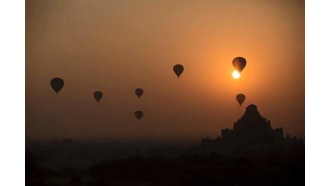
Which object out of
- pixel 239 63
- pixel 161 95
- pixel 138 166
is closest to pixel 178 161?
pixel 138 166

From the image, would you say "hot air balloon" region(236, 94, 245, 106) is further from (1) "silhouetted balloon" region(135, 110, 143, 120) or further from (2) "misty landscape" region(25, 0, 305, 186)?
(1) "silhouetted balloon" region(135, 110, 143, 120)

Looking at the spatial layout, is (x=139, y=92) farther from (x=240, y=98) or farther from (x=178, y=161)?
(x=240, y=98)

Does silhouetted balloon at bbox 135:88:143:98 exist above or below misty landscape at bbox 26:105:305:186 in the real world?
above

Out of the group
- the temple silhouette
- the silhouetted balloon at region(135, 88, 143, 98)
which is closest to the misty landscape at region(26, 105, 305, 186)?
the temple silhouette

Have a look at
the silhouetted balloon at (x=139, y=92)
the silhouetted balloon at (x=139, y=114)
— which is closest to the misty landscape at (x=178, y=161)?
the silhouetted balloon at (x=139, y=114)
